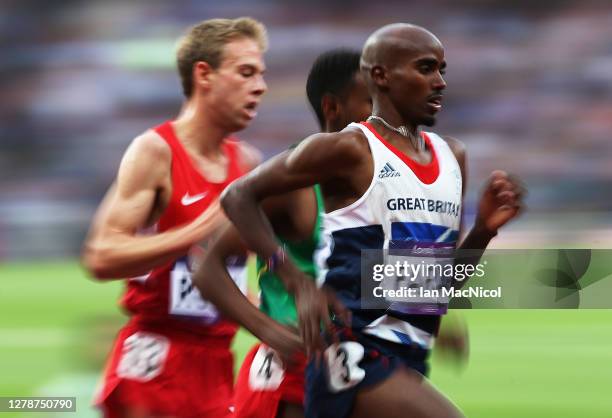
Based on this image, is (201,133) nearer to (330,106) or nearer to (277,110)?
(330,106)

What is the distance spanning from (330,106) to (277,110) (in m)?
10.0

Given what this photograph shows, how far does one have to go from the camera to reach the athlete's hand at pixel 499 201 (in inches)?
113

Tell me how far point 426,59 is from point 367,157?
1.10 feet

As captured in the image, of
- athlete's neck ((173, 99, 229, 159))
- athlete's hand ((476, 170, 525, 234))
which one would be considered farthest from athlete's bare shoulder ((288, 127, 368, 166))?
athlete's neck ((173, 99, 229, 159))

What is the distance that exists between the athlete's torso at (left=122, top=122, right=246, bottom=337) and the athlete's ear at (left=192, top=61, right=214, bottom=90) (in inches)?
11.3

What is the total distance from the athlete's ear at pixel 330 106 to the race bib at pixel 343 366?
102 centimetres

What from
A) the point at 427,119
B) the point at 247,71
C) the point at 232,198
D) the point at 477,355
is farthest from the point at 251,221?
the point at 477,355

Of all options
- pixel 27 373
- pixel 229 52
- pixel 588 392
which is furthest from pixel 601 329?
pixel 229 52

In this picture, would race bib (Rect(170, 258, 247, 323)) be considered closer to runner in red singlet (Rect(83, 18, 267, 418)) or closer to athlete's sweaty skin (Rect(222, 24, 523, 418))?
runner in red singlet (Rect(83, 18, 267, 418))

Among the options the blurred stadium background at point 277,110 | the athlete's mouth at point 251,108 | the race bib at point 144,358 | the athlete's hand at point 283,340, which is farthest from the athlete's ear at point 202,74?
the blurred stadium background at point 277,110

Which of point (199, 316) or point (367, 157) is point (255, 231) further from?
point (199, 316)

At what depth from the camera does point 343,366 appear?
2.76m

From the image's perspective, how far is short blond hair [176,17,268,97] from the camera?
13.0ft

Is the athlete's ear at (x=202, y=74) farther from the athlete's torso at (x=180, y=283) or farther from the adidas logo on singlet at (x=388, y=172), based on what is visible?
the adidas logo on singlet at (x=388, y=172)
